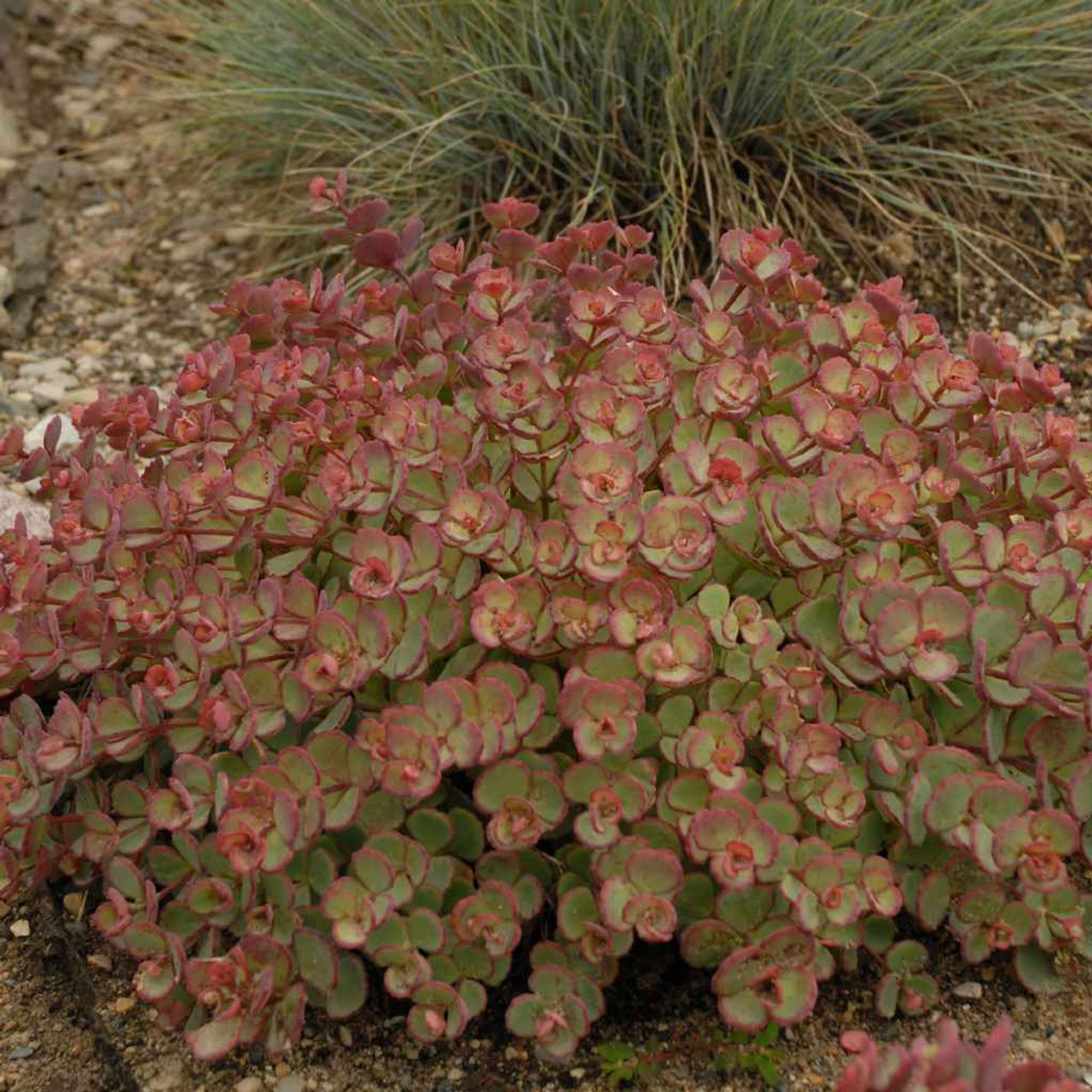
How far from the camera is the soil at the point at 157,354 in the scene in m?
1.73

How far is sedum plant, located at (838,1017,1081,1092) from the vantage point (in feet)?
3.75

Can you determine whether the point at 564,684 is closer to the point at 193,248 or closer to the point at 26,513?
the point at 26,513

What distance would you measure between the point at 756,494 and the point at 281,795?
2.12 ft

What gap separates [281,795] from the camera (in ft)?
4.98

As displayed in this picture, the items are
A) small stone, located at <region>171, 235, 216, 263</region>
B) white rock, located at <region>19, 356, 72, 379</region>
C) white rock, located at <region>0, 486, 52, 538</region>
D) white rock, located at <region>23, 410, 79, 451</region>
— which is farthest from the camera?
small stone, located at <region>171, 235, 216, 263</region>

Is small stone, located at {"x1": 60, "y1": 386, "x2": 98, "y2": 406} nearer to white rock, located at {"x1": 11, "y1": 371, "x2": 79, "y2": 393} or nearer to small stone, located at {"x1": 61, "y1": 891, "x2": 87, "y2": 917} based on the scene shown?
white rock, located at {"x1": 11, "y1": 371, "x2": 79, "y2": 393}

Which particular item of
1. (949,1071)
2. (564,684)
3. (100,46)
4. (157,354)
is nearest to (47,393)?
(157,354)

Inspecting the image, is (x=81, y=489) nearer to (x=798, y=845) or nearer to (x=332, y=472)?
(x=332, y=472)

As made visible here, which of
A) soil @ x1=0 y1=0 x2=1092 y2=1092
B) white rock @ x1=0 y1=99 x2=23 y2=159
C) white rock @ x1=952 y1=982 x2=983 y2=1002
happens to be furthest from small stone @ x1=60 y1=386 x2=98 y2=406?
white rock @ x1=952 y1=982 x2=983 y2=1002

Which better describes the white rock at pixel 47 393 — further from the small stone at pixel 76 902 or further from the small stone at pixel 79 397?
the small stone at pixel 76 902

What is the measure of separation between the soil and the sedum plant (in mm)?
494

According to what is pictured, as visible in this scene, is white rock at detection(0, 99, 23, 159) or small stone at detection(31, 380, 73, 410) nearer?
small stone at detection(31, 380, 73, 410)

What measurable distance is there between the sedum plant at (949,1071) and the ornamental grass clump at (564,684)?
30 cm

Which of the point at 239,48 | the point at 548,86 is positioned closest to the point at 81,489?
the point at 548,86
